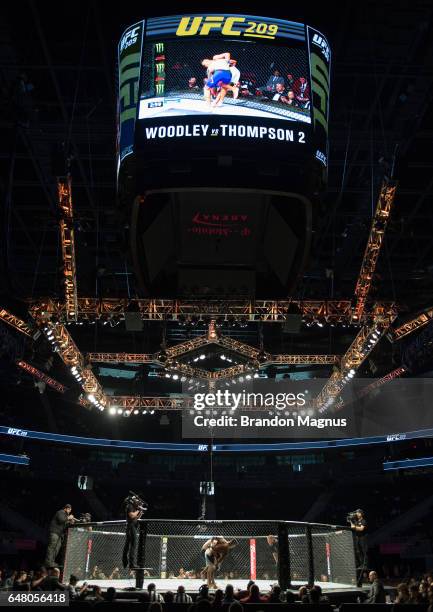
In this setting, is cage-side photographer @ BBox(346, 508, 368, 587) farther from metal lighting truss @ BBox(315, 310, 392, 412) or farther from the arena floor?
metal lighting truss @ BBox(315, 310, 392, 412)

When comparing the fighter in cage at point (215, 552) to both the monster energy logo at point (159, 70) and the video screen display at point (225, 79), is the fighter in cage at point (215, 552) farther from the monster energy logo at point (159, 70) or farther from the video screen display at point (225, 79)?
the monster energy logo at point (159, 70)

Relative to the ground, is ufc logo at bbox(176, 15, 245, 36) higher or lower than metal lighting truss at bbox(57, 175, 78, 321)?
lower

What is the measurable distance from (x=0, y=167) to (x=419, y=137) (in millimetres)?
9574

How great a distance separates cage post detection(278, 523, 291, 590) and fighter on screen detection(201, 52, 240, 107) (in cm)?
517

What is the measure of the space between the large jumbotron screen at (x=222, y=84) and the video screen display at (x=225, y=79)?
12mm

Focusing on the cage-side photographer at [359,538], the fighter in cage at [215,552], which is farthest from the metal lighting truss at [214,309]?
the fighter in cage at [215,552]

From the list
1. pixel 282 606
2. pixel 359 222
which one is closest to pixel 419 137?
pixel 359 222

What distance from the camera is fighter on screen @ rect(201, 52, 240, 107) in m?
6.85

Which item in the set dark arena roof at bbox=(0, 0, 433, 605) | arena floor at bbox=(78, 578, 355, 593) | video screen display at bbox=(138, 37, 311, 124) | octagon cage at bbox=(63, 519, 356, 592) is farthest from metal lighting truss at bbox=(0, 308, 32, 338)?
video screen display at bbox=(138, 37, 311, 124)

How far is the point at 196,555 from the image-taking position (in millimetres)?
8016

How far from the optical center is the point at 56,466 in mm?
31312

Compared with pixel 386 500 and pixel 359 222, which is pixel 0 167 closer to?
pixel 359 222

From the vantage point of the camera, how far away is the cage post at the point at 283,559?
22.9ft

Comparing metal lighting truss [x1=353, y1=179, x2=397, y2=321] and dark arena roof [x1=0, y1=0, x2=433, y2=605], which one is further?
metal lighting truss [x1=353, y1=179, x2=397, y2=321]
